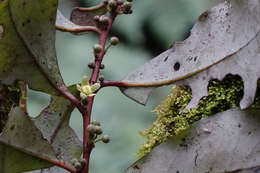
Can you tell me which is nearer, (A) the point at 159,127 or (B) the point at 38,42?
(B) the point at 38,42

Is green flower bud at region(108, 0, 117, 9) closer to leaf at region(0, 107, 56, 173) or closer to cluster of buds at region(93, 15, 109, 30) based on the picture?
cluster of buds at region(93, 15, 109, 30)

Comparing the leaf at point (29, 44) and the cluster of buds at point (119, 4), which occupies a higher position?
the cluster of buds at point (119, 4)

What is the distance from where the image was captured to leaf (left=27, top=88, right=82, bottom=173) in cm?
61

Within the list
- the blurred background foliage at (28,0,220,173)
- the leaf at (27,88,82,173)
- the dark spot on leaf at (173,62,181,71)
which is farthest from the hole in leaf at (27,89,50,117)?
the dark spot on leaf at (173,62,181,71)

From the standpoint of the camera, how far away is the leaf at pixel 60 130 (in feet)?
2.01

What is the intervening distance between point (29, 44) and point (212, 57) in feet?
0.83

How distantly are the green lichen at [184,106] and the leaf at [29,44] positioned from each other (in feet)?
0.67

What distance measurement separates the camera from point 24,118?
1.59 feet

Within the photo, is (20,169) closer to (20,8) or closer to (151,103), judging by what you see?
(20,8)

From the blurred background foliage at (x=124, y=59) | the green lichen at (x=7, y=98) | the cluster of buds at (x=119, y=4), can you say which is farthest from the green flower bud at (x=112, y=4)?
the blurred background foliage at (x=124, y=59)

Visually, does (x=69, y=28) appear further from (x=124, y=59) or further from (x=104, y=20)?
(x=124, y=59)

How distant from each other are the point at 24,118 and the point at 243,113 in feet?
0.92

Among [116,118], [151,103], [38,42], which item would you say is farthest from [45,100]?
[38,42]

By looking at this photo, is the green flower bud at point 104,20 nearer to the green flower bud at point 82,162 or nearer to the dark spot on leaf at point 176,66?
the dark spot on leaf at point 176,66
